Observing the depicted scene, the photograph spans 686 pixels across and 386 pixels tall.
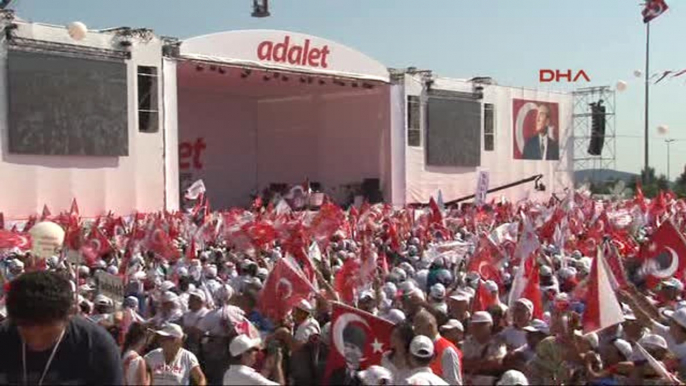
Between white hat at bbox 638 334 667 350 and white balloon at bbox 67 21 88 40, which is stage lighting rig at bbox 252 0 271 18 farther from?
white hat at bbox 638 334 667 350

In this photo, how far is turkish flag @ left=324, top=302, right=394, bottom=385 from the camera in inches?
194

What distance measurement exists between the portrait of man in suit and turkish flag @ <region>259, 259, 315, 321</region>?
30.9 meters

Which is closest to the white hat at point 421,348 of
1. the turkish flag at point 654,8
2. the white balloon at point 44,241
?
the white balloon at point 44,241

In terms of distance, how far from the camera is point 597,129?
127 ft

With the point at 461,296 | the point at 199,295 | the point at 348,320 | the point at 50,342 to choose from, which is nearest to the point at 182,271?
the point at 199,295

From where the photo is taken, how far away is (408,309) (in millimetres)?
6734

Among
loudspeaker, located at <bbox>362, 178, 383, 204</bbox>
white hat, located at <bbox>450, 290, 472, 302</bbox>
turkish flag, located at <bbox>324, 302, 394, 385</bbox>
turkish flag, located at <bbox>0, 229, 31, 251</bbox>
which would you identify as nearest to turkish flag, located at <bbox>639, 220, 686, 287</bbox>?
white hat, located at <bbox>450, 290, 472, 302</bbox>

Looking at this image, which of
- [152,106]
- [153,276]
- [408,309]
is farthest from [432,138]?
[408,309]

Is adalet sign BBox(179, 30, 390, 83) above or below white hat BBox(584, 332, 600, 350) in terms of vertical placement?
above

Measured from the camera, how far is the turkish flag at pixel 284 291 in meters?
6.89

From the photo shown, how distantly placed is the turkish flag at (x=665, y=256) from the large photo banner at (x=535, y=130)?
27.6m

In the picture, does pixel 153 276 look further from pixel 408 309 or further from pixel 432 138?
pixel 432 138

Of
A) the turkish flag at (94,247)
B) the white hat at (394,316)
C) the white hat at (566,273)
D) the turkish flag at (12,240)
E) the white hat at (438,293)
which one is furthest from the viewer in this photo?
the turkish flag at (94,247)

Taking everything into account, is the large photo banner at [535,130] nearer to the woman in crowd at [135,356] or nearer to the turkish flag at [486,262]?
the turkish flag at [486,262]
